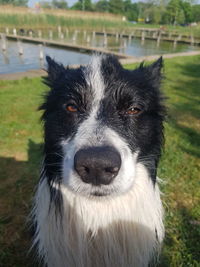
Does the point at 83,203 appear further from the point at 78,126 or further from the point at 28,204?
the point at 28,204

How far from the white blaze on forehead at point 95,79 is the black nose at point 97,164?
67 cm

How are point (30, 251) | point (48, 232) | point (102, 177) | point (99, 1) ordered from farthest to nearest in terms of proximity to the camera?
point (99, 1)
point (30, 251)
point (48, 232)
point (102, 177)

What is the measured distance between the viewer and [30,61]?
17.5m

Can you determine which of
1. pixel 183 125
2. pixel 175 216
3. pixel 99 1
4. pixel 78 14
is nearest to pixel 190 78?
pixel 183 125

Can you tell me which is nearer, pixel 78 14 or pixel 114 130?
pixel 114 130

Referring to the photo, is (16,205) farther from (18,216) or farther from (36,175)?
(36,175)

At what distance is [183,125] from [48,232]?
5.44 m

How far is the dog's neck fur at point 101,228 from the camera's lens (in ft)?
7.39

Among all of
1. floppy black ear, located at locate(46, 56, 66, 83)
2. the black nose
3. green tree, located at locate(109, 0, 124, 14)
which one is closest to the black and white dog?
floppy black ear, located at locate(46, 56, 66, 83)

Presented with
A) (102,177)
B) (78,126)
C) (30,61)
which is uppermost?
(78,126)

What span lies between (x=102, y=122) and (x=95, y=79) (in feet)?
1.67

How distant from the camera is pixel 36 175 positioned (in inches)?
180

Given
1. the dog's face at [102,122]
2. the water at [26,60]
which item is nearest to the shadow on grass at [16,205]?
the dog's face at [102,122]

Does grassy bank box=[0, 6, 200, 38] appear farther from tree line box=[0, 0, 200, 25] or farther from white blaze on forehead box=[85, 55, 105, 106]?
white blaze on forehead box=[85, 55, 105, 106]
